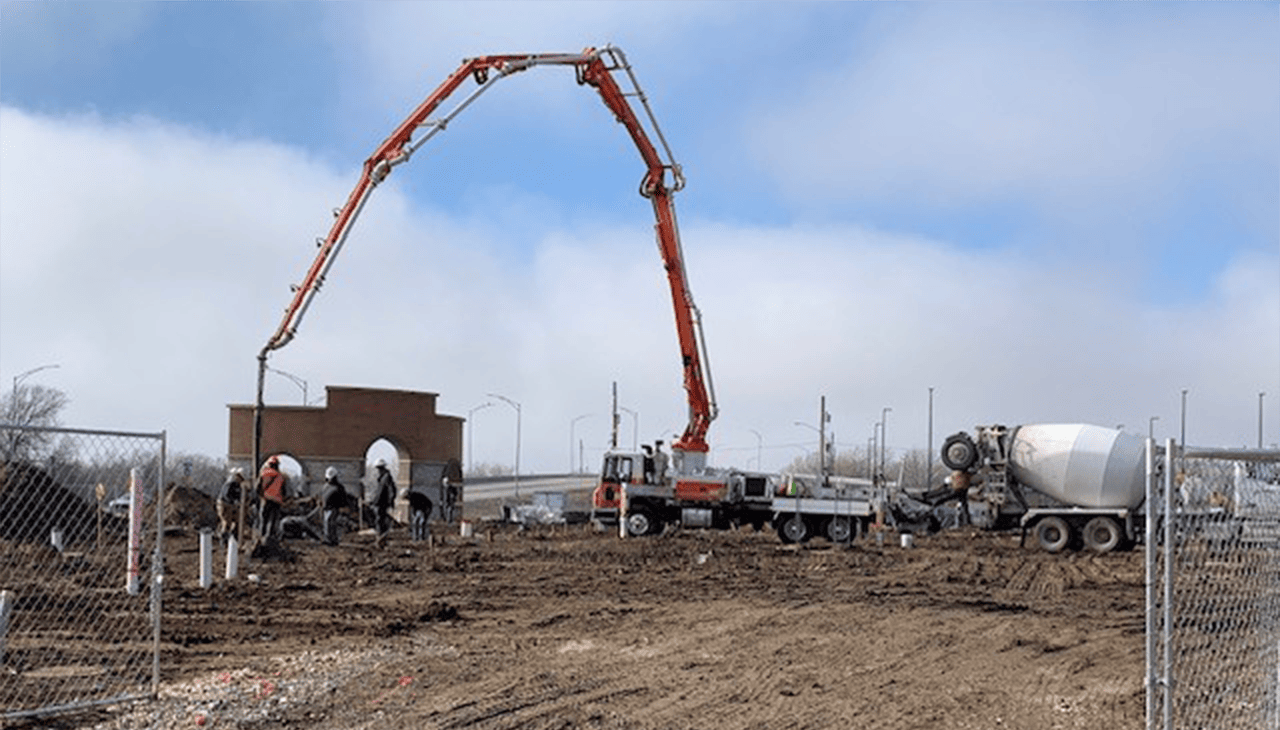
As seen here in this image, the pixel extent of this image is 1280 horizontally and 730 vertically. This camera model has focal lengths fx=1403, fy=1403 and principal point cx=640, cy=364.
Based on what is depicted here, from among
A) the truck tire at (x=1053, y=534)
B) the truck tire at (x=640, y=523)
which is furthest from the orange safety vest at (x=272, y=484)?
the truck tire at (x=1053, y=534)

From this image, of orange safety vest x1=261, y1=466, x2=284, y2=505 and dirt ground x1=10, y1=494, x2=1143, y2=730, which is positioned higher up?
orange safety vest x1=261, y1=466, x2=284, y2=505

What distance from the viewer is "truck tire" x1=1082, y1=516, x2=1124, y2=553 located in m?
32.0

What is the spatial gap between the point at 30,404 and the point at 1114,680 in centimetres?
6008

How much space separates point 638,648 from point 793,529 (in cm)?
2303

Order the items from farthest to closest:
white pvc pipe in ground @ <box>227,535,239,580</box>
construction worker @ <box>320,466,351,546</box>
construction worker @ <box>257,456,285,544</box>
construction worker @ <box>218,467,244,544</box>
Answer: construction worker @ <box>320,466,351,546</box>, construction worker @ <box>218,467,244,544</box>, construction worker @ <box>257,456,285,544</box>, white pvc pipe in ground @ <box>227,535,239,580</box>

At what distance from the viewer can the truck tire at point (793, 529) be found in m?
36.3

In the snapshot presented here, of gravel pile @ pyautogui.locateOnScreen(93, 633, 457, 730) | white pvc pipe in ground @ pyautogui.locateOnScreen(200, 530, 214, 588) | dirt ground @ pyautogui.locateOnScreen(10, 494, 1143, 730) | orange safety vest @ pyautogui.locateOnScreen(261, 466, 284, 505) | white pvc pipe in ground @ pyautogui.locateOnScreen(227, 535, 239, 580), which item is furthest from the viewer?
orange safety vest @ pyautogui.locateOnScreen(261, 466, 284, 505)

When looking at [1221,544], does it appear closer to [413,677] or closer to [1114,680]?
[1114,680]

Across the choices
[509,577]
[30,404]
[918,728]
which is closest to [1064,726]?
[918,728]

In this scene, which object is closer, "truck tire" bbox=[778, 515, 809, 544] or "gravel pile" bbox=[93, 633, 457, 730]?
"gravel pile" bbox=[93, 633, 457, 730]

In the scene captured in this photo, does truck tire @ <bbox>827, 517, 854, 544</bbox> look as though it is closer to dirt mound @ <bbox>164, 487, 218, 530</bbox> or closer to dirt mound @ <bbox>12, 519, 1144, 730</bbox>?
dirt mound @ <bbox>12, 519, 1144, 730</bbox>

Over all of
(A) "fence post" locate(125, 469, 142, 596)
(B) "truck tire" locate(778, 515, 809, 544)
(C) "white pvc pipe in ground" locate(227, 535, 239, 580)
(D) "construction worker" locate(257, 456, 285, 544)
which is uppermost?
(A) "fence post" locate(125, 469, 142, 596)

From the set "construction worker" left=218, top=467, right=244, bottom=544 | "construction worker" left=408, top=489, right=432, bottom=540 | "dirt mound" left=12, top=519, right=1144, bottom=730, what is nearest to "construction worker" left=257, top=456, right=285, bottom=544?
"construction worker" left=218, top=467, right=244, bottom=544

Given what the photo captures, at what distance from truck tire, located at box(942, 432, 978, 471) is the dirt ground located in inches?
370
